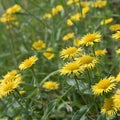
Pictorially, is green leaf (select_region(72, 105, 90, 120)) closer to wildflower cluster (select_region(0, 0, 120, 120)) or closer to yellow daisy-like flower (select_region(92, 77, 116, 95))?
wildflower cluster (select_region(0, 0, 120, 120))

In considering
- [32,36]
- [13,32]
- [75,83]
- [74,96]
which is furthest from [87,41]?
[13,32]

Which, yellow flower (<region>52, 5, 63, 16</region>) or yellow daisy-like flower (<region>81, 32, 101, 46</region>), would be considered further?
yellow flower (<region>52, 5, 63, 16</region>)

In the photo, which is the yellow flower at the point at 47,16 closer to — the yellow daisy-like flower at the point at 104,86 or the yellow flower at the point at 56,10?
the yellow flower at the point at 56,10

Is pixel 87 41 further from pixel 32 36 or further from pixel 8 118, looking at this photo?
pixel 32 36

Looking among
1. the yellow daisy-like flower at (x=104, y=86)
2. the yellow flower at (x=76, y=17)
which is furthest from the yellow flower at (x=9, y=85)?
the yellow flower at (x=76, y=17)

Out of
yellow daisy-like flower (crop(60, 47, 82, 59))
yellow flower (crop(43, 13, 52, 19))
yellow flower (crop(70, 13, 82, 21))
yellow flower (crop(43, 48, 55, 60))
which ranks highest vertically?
yellow flower (crop(43, 13, 52, 19))

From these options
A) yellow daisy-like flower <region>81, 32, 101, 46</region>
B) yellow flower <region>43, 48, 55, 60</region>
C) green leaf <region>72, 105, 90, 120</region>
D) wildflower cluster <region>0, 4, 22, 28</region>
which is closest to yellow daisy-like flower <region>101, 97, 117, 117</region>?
green leaf <region>72, 105, 90, 120</region>

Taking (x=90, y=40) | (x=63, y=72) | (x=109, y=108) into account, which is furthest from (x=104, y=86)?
(x=90, y=40)

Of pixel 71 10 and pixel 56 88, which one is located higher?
pixel 71 10

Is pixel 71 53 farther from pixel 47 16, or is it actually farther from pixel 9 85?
pixel 47 16
